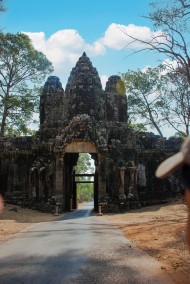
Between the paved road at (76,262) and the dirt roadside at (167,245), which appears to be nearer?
the paved road at (76,262)

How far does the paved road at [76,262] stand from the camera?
5.81 metres

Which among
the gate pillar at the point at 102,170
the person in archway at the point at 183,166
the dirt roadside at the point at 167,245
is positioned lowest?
the dirt roadside at the point at 167,245

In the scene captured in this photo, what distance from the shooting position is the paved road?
581 cm

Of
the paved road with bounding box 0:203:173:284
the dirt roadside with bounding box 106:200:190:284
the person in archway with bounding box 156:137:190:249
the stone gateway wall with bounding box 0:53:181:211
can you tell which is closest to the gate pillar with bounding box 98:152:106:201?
the stone gateway wall with bounding box 0:53:181:211

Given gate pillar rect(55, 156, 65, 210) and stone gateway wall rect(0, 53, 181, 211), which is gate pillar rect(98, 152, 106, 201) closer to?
stone gateway wall rect(0, 53, 181, 211)

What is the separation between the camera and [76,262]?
6.88 meters

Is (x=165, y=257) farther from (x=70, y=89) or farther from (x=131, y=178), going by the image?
(x=70, y=89)

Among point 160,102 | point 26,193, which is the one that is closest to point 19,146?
point 26,193

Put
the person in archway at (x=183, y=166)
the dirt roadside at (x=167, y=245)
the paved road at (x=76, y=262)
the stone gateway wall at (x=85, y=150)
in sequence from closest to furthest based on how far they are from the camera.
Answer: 1. the person in archway at (x=183, y=166)
2. the paved road at (x=76, y=262)
3. the dirt roadside at (x=167, y=245)
4. the stone gateway wall at (x=85, y=150)

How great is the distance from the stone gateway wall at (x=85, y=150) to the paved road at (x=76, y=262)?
1292 cm

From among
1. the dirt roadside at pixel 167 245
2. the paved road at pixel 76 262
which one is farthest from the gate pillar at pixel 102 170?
the paved road at pixel 76 262

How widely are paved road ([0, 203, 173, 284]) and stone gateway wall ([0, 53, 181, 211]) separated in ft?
42.4

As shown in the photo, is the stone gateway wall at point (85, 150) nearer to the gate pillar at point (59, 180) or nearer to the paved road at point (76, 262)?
the gate pillar at point (59, 180)

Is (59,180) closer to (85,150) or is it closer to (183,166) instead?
(85,150)
